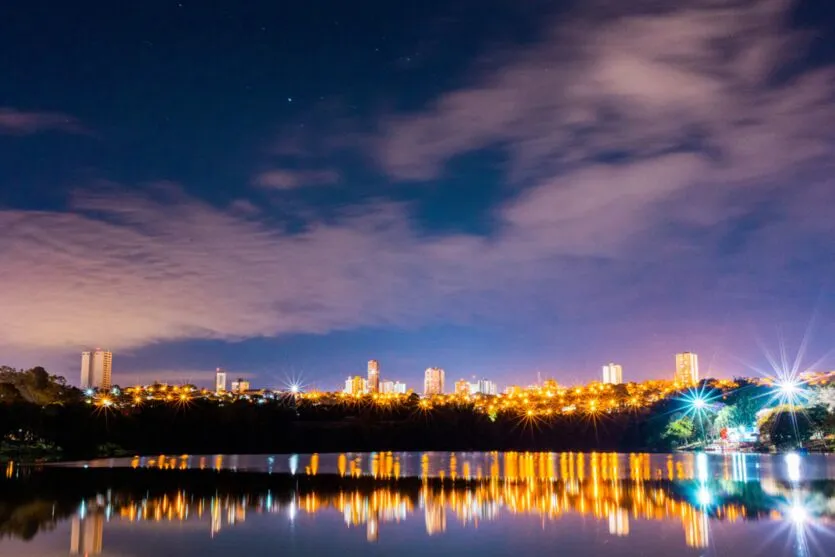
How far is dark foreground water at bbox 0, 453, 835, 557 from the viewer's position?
2183 centimetres

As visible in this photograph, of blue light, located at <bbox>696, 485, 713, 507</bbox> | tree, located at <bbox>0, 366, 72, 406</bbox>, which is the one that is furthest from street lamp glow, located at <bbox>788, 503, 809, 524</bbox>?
tree, located at <bbox>0, 366, 72, 406</bbox>

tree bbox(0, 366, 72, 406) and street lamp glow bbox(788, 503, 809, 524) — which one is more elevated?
tree bbox(0, 366, 72, 406)

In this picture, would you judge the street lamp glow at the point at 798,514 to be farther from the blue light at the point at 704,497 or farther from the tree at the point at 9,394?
the tree at the point at 9,394

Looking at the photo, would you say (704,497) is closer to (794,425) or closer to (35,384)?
(794,425)

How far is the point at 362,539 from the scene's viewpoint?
75.9 feet

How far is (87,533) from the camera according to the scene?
24.2m

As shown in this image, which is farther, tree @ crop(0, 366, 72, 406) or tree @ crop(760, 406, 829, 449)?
tree @ crop(0, 366, 72, 406)

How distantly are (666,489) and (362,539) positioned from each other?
20.0 meters

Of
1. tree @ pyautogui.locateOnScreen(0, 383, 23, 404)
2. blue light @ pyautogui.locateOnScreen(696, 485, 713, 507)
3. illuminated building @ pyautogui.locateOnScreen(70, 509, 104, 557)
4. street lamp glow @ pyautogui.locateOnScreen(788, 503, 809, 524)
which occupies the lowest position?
street lamp glow @ pyautogui.locateOnScreen(788, 503, 809, 524)

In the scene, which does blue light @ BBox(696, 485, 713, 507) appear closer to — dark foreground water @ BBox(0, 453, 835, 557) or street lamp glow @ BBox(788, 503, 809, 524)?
dark foreground water @ BBox(0, 453, 835, 557)

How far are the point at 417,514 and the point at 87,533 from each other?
11351 mm

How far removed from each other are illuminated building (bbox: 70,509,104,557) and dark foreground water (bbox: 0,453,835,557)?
7 centimetres

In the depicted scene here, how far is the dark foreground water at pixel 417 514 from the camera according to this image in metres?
21.8

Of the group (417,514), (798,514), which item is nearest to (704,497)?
(798,514)
